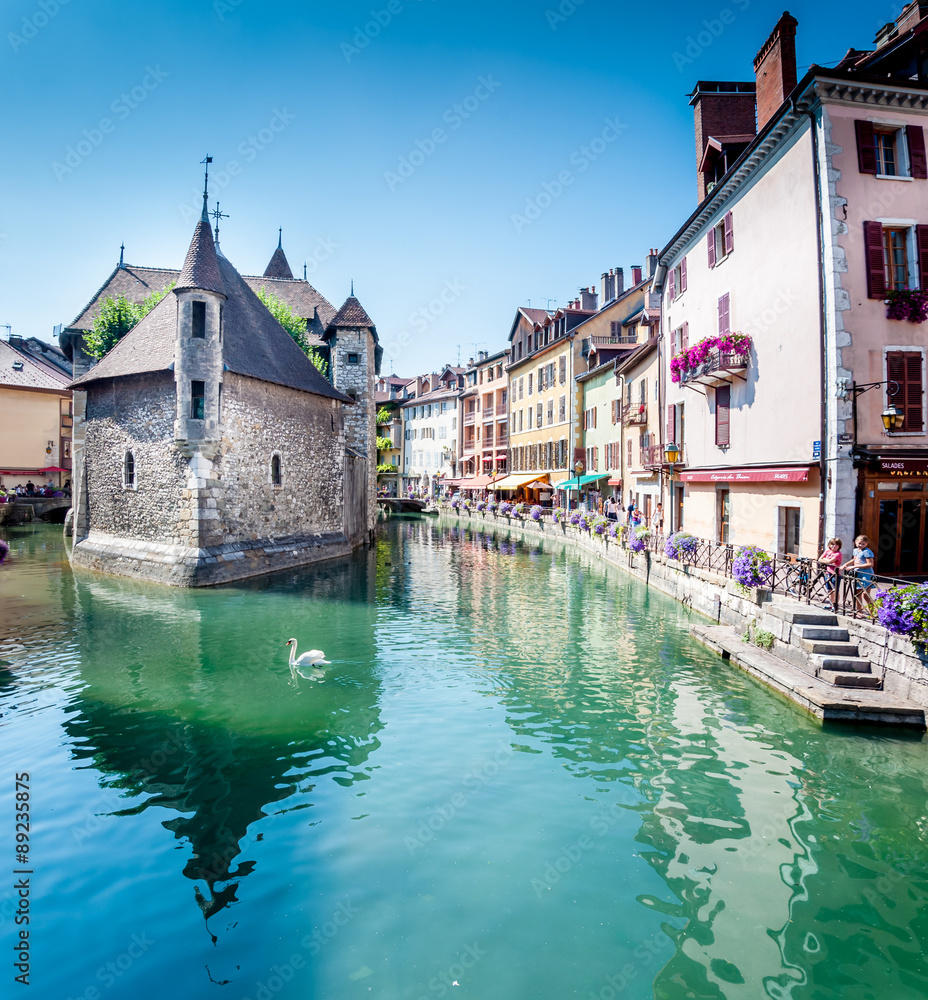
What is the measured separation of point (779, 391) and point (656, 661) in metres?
7.46

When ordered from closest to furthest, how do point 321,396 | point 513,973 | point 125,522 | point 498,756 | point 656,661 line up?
point 513,973 < point 498,756 < point 656,661 < point 125,522 < point 321,396

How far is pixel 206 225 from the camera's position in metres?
19.9

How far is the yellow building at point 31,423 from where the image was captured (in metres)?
44.7

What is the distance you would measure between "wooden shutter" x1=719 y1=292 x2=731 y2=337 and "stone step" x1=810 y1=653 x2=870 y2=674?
10546mm

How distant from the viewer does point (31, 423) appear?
45.8 metres

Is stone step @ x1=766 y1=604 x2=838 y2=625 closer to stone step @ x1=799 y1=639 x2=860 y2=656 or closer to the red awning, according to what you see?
stone step @ x1=799 y1=639 x2=860 y2=656

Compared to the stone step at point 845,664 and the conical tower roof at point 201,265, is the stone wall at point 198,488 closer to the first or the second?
the conical tower roof at point 201,265

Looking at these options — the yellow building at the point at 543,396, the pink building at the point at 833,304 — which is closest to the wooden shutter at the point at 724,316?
the pink building at the point at 833,304

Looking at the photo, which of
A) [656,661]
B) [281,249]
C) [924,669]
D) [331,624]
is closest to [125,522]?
[331,624]

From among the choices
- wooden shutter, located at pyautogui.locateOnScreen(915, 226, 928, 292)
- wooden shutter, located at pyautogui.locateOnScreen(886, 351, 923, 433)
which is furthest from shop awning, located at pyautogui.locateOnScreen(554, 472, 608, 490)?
wooden shutter, located at pyautogui.locateOnScreen(915, 226, 928, 292)

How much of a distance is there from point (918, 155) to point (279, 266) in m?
39.0

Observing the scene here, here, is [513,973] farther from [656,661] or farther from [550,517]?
[550,517]

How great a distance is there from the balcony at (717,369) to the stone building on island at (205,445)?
45.1 ft

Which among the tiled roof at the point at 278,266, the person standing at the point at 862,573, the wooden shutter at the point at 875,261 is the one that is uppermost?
Result: the tiled roof at the point at 278,266
